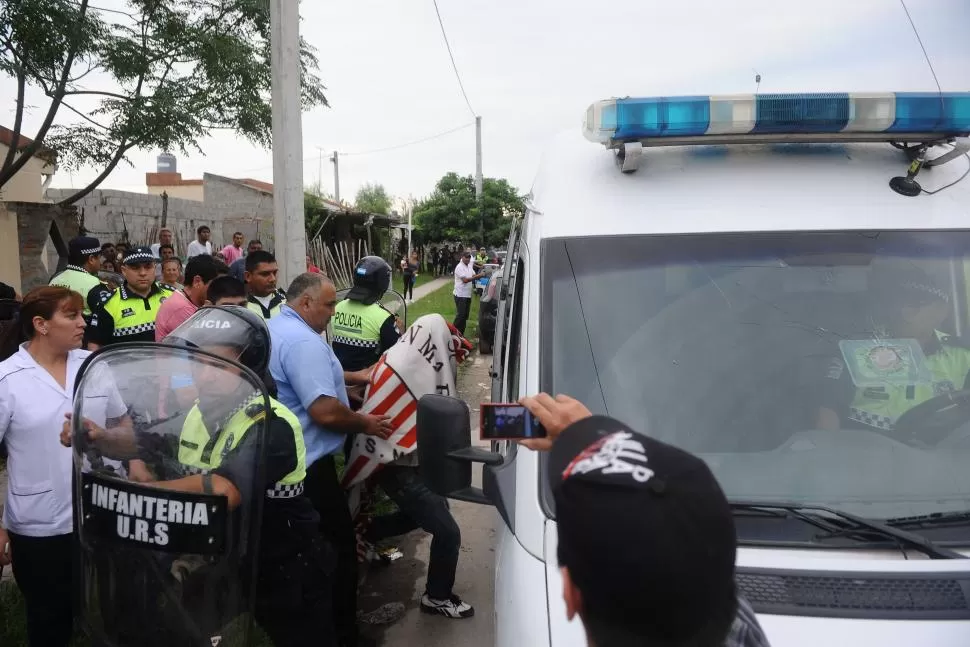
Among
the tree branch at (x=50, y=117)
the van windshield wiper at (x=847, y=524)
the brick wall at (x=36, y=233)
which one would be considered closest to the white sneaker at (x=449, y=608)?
Answer: the van windshield wiper at (x=847, y=524)

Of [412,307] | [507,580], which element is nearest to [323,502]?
[507,580]

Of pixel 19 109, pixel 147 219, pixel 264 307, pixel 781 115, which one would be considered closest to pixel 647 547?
pixel 781 115

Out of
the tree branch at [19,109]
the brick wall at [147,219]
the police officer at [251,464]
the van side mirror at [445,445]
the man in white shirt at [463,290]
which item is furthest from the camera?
the brick wall at [147,219]

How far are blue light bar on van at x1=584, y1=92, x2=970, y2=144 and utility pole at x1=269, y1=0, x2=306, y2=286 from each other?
4.41 meters

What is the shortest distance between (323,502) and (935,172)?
2.79m

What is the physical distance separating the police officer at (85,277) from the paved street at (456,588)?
8.89 ft

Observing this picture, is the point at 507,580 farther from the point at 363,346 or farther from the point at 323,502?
the point at 363,346

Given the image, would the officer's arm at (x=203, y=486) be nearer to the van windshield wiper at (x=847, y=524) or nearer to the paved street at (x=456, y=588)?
the van windshield wiper at (x=847, y=524)

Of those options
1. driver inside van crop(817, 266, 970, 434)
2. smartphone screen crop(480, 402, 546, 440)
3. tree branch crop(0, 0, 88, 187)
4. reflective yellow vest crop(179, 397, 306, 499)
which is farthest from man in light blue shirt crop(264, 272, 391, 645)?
tree branch crop(0, 0, 88, 187)

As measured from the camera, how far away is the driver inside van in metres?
2.11

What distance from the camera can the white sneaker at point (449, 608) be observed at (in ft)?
13.5

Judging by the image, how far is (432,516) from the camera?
398cm

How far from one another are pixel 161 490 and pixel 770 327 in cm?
178

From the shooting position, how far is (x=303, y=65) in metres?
9.98
